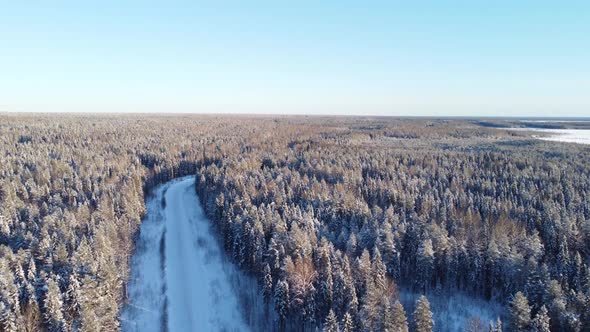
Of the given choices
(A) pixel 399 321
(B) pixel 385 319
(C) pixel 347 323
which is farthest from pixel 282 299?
(A) pixel 399 321

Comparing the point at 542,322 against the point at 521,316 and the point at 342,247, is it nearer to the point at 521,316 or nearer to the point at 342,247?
the point at 521,316

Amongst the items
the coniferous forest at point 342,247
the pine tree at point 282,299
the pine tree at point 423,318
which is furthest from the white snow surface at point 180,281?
the pine tree at point 423,318

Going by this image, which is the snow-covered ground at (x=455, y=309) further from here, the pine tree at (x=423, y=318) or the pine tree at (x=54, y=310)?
the pine tree at (x=54, y=310)

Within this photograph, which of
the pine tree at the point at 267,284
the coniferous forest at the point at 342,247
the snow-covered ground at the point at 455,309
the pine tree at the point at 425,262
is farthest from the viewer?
the pine tree at the point at 425,262

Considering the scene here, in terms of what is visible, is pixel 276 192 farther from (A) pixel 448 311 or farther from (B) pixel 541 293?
(B) pixel 541 293

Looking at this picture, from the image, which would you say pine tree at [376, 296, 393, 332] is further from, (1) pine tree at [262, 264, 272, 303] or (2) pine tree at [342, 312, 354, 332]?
(1) pine tree at [262, 264, 272, 303]

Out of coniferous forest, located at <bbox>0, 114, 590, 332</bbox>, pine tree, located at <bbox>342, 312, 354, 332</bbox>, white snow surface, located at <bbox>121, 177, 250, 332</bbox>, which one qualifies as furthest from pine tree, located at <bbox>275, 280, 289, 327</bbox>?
pine tree, located at <bbox>342, 312, 354, 332</bbox>

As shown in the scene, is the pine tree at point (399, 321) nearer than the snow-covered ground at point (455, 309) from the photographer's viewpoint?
Yes

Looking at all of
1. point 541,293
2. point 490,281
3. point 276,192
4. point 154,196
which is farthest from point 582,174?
point 154,196
